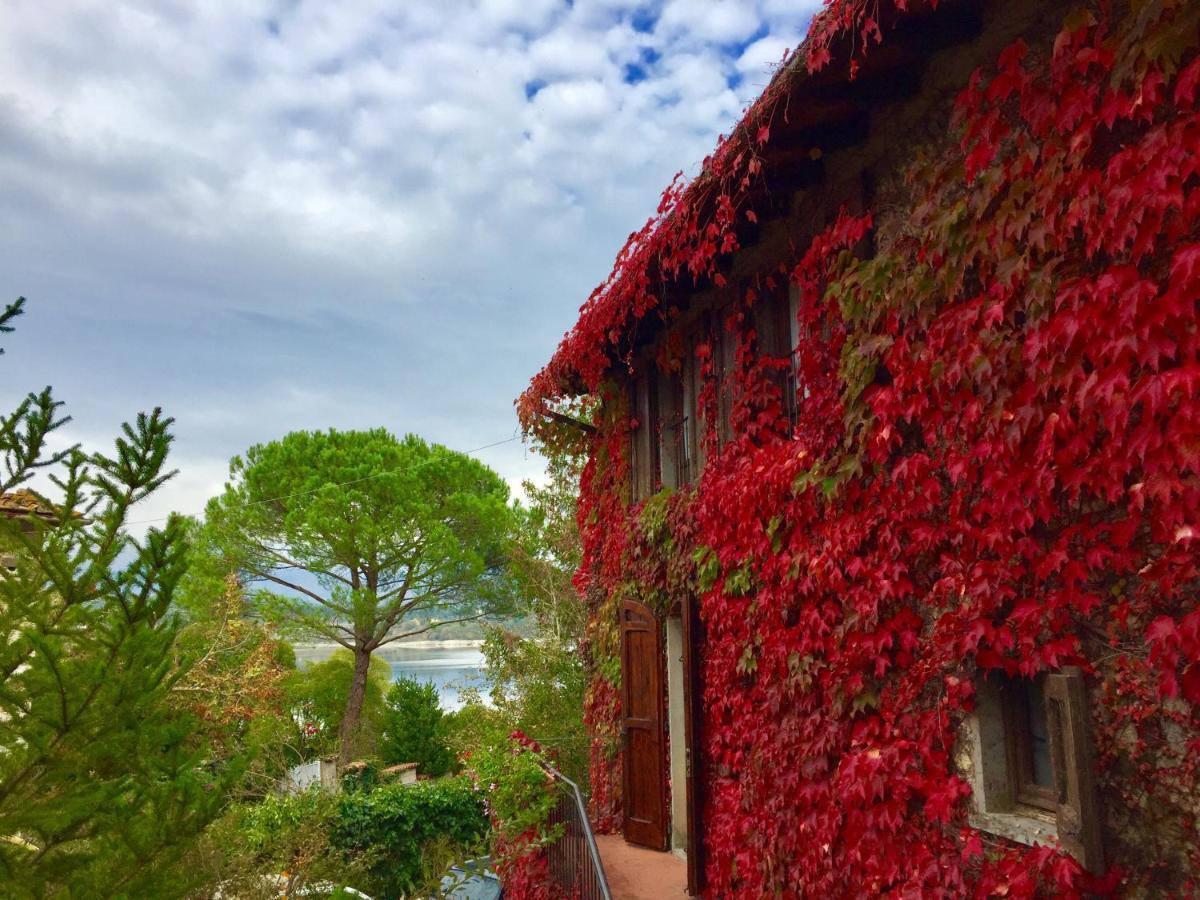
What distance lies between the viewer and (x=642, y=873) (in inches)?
280

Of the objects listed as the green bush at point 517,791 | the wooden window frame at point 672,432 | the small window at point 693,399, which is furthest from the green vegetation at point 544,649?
the small window at point 693,399

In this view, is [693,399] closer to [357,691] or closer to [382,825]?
[382,825]

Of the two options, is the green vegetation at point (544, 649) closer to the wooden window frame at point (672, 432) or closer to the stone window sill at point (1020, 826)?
the wooden window frame at point (672, 432)

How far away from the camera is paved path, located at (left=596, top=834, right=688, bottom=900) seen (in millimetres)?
6605

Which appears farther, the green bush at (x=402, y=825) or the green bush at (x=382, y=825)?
the green bush at (x=402, y=825)

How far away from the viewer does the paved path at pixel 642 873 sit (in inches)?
260

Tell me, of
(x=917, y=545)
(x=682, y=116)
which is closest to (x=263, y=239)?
(x=682, y=116)

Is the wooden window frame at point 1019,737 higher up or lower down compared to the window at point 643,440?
lower down

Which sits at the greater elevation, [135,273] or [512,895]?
[135,273]

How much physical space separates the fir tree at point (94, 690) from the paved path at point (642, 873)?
4.96m

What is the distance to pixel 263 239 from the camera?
18953 millimetres

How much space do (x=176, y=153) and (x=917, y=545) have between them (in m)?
8.47

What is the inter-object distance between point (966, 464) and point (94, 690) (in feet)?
11.4

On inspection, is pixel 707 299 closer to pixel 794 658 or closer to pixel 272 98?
pixel 794 658
